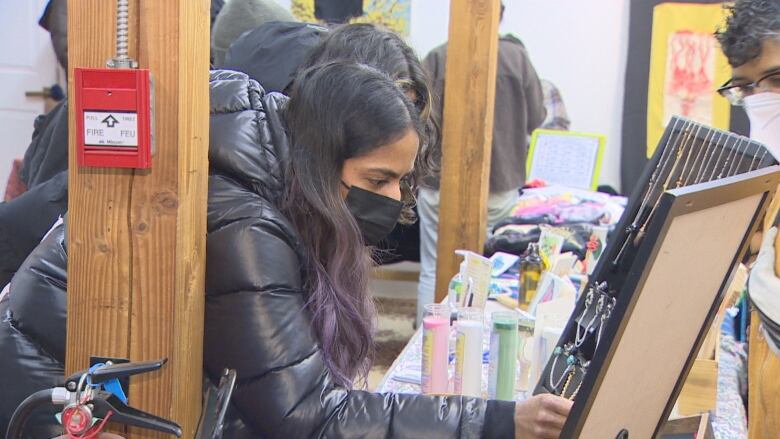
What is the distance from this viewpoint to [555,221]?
13.0 feet

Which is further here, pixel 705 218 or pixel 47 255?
pixel 47 255

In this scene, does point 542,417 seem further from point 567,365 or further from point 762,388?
point 762,388

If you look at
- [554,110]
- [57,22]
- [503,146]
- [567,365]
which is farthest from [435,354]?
[554,110]

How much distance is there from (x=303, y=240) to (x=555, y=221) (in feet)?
9.38

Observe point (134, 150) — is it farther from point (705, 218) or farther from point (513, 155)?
point (513, 155)

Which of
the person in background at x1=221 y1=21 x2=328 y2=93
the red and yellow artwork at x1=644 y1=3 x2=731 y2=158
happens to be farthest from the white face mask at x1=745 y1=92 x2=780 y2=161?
the red and yellow artwork at x1=644 y1=3 x2=731 y2=158

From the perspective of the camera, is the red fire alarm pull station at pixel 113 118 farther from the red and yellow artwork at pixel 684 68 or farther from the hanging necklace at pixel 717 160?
the red and yellow artwork at pixel 684 68

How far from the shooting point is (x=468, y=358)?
5.53 feet

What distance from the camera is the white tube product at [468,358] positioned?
168 centimetres

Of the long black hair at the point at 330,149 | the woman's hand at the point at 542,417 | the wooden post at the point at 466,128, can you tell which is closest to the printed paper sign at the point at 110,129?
the long black hair at the point at 330,149

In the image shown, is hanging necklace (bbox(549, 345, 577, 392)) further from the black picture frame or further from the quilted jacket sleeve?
the black picture frame

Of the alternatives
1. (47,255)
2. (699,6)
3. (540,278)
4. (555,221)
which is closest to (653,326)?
(47,255)

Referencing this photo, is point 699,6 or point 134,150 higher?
point 699,6

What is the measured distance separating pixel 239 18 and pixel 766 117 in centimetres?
182
